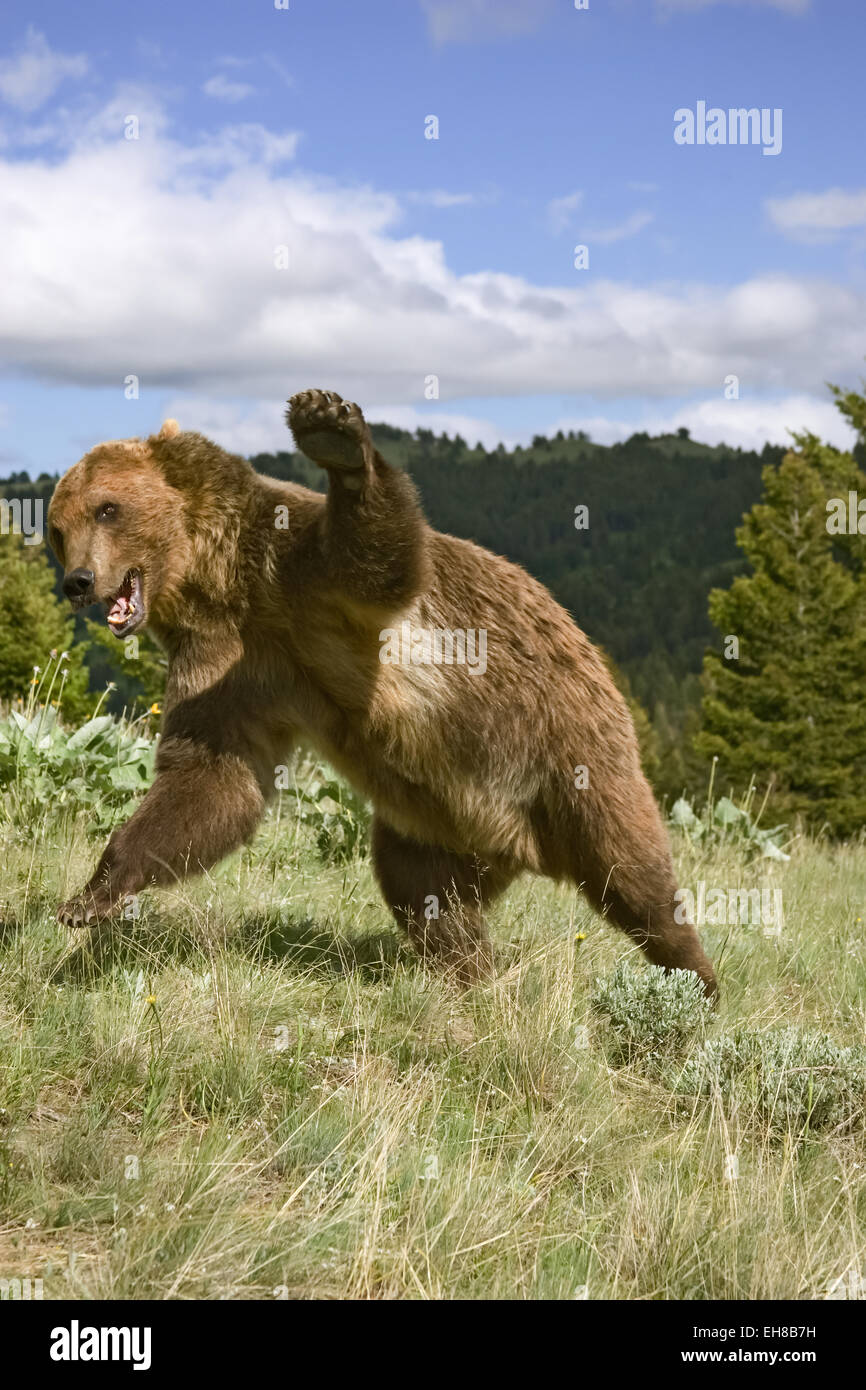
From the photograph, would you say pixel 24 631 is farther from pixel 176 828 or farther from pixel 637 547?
pixel 637 547

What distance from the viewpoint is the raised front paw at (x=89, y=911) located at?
446cm

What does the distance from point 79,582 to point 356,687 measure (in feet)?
3.75

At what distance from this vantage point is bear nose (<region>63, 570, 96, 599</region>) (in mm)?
4805

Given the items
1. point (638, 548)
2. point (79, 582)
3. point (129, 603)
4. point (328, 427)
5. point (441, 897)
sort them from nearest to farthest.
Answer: point (328, 427) → point (79, 582) → point (129, 603) → point (441, 897) → point (638, 548)

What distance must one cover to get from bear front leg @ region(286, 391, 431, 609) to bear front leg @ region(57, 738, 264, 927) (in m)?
0.89

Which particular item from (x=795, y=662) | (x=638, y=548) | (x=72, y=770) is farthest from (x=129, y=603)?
(x=638, y=548)

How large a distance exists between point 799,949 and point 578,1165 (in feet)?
9.02

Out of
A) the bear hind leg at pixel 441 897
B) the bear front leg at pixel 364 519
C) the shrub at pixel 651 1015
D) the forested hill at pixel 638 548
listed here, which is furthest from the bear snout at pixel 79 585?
the forested hill at pixel 638 548

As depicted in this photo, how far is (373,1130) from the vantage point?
12.3ft

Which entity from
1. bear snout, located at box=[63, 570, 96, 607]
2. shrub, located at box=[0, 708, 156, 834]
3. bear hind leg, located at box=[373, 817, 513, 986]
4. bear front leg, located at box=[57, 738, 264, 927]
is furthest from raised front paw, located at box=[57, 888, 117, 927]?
shrub, located at box=[0, 708, 156, 834]

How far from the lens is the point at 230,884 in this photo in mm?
6578

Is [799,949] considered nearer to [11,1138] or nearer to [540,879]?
[540,879]

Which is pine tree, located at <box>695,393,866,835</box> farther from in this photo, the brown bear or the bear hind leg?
the brown bear

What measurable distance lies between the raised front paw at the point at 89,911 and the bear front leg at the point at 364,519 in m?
1.41
